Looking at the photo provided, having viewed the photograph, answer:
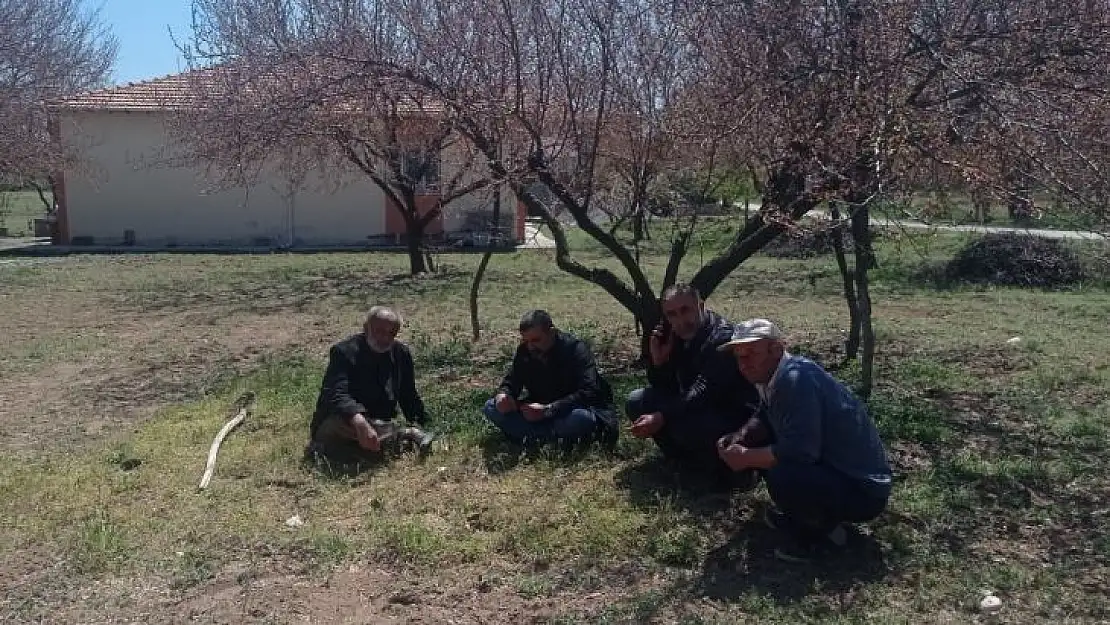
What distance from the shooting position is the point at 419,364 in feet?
29.9

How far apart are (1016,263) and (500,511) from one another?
11.2 metres

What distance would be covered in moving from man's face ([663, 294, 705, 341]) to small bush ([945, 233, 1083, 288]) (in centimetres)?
939

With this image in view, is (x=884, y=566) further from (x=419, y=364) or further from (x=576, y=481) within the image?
(x=419, y=364)

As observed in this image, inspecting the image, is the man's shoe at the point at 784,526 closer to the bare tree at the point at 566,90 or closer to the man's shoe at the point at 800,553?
the man's shoe at the point at 800,553

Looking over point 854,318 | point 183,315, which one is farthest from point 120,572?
point 183,315

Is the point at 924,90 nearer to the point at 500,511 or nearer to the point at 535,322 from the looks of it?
the point at 535,322

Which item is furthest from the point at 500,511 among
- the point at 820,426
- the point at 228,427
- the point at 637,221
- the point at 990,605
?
the point at 637,221

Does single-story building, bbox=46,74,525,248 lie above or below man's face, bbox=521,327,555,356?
above

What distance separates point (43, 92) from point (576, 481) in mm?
19874

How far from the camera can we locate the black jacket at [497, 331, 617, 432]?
582 centimetres

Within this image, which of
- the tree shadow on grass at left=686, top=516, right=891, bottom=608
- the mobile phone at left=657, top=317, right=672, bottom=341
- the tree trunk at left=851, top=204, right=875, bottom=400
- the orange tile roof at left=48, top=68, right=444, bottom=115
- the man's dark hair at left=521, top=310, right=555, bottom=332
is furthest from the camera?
the orange tile roof at left=48, top=68, right=444, bottom=115

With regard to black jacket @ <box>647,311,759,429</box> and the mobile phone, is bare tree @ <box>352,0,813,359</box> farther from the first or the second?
black jacket @ <box>647,311,759,429</box>

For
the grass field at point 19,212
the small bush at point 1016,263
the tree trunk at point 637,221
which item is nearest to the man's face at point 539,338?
the tree trunk at point 637,221

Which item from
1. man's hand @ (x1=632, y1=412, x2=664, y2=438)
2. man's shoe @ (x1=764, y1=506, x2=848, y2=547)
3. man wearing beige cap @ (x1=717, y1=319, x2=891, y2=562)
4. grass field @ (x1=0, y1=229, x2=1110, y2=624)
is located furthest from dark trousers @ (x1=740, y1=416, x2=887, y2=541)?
man's hand @ (x1=632, y1=412, x2=664, y2=438)
